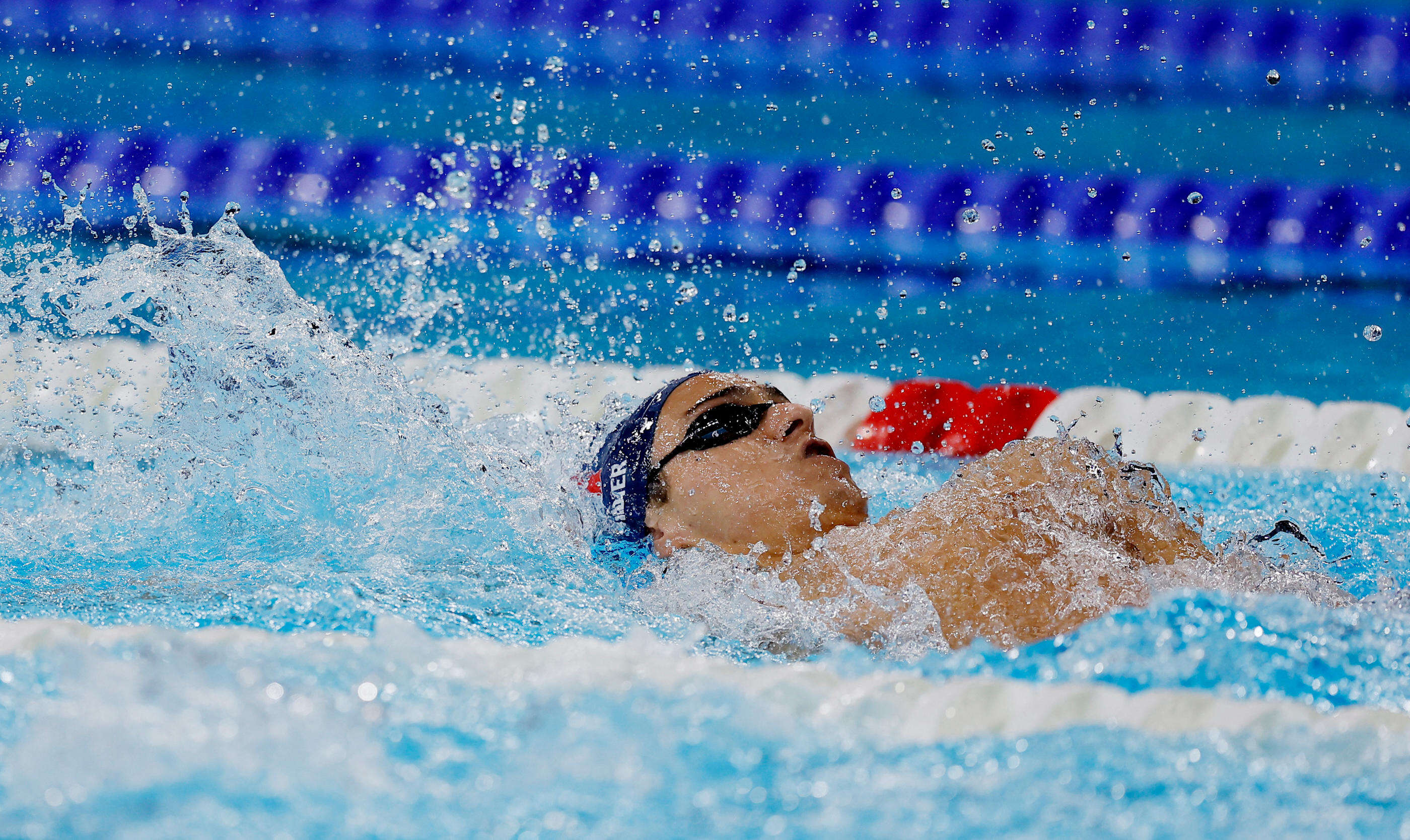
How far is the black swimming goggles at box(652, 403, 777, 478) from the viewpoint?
174 centimetres

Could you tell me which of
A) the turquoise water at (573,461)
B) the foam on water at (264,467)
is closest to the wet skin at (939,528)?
the turquoise water at (573,461)

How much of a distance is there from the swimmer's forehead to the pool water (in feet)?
0.75

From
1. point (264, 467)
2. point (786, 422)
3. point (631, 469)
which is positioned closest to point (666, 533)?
point (631, 469)

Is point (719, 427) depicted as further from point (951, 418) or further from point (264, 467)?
point (951, 418)

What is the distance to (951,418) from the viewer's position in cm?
296

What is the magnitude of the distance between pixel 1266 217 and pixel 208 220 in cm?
340

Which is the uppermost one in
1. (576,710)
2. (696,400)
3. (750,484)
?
(696,400)

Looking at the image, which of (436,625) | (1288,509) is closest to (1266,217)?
(1288,509)

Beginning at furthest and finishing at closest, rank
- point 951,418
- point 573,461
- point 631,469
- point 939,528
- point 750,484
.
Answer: point 951,418 < point 573,461 < point 631,469 < point 750,484 < point 939,528

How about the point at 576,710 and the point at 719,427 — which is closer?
the point at 576,710

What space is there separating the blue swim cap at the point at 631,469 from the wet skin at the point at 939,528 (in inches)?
0.7

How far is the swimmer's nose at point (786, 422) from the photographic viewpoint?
171 cm

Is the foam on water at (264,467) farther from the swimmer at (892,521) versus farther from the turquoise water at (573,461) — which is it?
the swimmer at (892,521)

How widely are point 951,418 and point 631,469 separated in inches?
53.9
